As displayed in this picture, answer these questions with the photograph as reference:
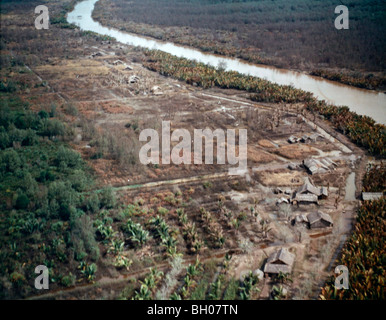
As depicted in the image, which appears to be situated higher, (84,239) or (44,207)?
(44,207)

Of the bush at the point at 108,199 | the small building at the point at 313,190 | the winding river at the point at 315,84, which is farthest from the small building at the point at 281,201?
the winding river at the point at 315,84

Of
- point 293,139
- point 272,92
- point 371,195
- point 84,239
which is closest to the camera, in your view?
point 84,239

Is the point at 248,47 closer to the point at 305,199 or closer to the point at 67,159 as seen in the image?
the point at 67,159

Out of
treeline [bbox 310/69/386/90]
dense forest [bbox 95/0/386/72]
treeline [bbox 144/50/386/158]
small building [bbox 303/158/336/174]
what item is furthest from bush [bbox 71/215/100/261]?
dense forest [bbox 95/0/386/72]

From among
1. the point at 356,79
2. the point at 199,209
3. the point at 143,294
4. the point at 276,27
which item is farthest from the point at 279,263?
the point at 276,27

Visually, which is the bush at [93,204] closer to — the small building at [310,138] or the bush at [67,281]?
the bush at [67,281]

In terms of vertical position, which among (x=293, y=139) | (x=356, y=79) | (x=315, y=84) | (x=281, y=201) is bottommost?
(x=281, y=201)
